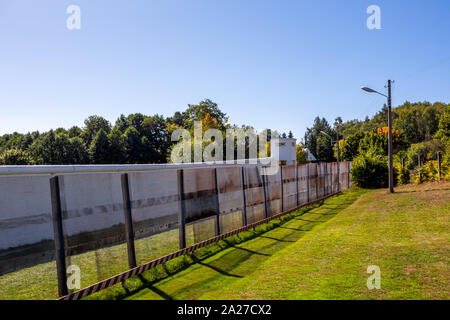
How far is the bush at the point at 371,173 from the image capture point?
90.5ft

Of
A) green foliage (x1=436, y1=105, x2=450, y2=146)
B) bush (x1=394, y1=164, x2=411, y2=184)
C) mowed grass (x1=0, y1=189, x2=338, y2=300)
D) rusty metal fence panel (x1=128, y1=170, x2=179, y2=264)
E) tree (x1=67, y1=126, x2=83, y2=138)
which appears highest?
tree (x1=67, y1=126, x2=83, y2=138)

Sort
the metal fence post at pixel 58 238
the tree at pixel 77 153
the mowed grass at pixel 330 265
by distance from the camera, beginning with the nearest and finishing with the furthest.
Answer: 1. the mowed grass at pixel 330 265
2. the metal fence post at pixel 58 238
3. the tree at pixel 77 153

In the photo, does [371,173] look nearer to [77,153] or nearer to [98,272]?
[98,272]

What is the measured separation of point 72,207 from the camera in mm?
6641

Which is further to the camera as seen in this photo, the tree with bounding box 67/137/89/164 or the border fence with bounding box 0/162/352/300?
the tree with bounding box 67/137/89/164

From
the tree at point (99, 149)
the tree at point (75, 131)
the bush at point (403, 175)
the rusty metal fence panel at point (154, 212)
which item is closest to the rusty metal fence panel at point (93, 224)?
the rusty metal fence panel at point (154, 212)

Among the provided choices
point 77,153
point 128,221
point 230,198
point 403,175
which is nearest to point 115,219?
point 128,221

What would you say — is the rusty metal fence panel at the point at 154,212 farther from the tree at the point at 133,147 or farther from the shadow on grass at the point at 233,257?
the tree at the point at 133,147

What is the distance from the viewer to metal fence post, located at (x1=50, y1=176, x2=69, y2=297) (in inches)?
241

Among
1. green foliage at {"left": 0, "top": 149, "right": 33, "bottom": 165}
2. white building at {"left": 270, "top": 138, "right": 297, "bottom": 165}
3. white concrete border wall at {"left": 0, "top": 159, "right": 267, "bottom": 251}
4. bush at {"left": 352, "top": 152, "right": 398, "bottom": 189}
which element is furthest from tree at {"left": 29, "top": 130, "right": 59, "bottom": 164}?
white concrete border wall at {"left": 0, "top": 159, "right": 267, "bottom": 251}

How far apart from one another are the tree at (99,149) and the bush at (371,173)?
5655 centimetres

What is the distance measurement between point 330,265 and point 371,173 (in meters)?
22.5

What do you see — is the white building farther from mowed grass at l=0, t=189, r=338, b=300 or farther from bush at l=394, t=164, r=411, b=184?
mowed grass at l=0, t=189, r=338, b=300
